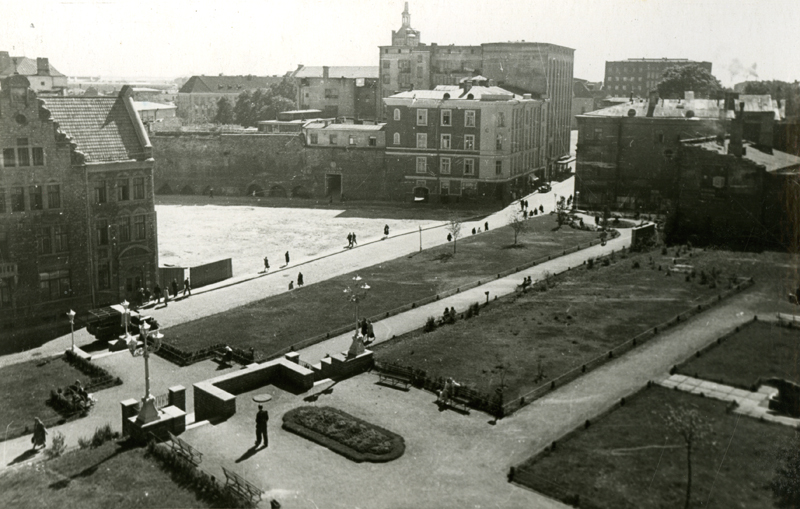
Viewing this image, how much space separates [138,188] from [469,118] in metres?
39.5

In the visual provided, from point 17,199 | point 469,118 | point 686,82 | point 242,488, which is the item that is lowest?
point 242,488

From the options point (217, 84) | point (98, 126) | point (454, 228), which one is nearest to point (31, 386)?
point (98, 126)

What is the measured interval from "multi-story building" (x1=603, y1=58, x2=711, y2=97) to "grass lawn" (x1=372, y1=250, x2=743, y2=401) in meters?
100

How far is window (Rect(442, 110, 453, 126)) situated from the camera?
250 ft

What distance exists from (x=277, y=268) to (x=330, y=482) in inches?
1283

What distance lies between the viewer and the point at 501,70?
92.6 m

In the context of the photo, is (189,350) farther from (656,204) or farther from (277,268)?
(656,204)

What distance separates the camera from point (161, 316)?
41406mm

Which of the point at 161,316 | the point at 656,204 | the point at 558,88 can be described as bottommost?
the point at 161,316

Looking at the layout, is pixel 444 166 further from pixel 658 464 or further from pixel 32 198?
pixel 658 464

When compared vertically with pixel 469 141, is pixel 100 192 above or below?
below

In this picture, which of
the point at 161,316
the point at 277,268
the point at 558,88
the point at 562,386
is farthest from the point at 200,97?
the point at 562,386

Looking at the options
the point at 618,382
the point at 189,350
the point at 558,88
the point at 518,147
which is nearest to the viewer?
the point at 618,382

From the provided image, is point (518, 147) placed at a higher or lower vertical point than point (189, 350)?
higher
